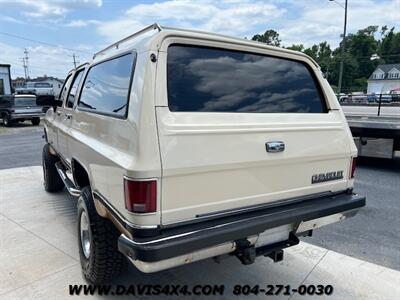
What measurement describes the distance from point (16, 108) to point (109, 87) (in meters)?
18.5

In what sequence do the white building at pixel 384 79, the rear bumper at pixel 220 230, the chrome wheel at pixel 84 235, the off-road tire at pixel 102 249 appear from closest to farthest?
the rear bumper at pixel 220 230 < the off-road tire at pixel 102 249 < the chrome wheel at pixel 84 235 < the white building at pixel 384 79

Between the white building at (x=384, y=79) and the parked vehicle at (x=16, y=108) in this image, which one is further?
the white building at (x=384, y=79)

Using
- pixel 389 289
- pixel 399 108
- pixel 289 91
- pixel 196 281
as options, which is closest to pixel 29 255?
pixel 196 281

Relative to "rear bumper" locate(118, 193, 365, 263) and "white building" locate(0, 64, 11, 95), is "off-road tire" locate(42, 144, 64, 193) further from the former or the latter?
"white building" locate(0, 64, 11, 95)

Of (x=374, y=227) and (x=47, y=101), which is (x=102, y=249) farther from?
(x=374, y=227)

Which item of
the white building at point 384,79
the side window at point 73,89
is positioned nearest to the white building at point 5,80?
the side window at point 73,89

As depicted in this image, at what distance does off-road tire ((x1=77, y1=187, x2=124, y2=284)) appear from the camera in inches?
106

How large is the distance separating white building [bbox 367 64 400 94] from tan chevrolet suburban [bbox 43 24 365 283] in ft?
279

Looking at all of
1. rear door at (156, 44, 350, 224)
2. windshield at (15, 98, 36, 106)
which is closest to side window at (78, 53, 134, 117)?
rear door at (156, 44, 350, 224)

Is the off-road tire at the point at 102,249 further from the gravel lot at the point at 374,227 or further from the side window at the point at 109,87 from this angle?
the gravel lot at the point at 374,227

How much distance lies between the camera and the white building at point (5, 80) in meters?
21.4

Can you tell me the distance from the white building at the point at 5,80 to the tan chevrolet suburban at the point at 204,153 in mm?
21459

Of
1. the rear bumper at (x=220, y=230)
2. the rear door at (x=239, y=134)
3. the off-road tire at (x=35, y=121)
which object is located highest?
the rear door at (x=239, y=134)

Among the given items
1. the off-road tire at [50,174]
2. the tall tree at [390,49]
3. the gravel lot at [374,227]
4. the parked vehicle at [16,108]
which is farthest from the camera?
the tall tree at [390,49]
